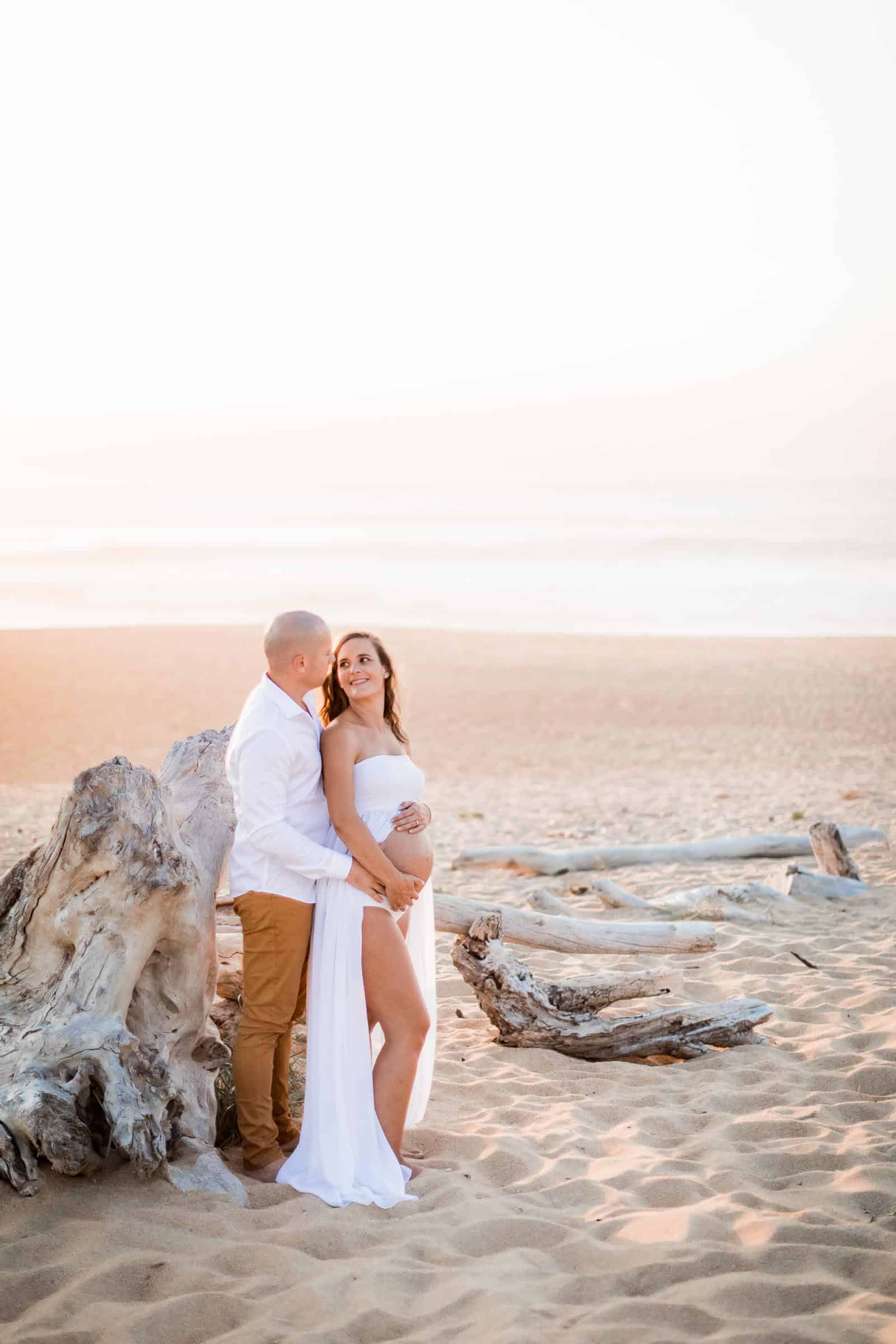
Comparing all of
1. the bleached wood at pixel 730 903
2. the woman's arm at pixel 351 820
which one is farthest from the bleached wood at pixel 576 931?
the woman's arm at pixel 351 820

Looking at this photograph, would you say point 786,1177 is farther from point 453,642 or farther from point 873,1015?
point 453,642

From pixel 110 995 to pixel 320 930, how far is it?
839 millimetres

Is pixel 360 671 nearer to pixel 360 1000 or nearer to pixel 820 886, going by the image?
pixel 360 1000

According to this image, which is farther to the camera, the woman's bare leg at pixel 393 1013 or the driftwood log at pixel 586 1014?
the driftwood log at pixel 586 1014

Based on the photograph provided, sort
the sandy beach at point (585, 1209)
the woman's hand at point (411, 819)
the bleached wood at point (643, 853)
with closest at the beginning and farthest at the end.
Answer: the sandy beach at point (585, 1209) < the woman's hand at point (411, 819) < the bleached wood at point (643, 853)

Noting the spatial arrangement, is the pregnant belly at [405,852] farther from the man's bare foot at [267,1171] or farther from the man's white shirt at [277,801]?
the man's bare foot at [267,1171]

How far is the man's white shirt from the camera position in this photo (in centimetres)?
445

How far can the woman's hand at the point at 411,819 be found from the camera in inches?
186

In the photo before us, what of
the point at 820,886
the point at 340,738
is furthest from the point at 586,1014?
the point at 820,886

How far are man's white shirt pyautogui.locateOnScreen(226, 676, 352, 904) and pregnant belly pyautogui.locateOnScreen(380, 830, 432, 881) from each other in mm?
258

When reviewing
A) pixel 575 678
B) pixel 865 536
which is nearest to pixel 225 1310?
pixel 575 678

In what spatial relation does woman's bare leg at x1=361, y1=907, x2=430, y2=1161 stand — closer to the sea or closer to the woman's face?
the woman's face

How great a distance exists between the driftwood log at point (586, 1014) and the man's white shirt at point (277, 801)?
62.7 inches

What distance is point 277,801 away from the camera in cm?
448
